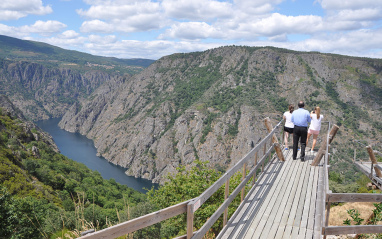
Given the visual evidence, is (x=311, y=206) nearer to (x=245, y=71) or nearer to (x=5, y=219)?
(x=5, y=219)

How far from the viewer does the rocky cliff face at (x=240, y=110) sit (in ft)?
419

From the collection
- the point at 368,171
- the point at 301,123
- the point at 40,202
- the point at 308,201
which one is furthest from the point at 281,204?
the point at 40,202

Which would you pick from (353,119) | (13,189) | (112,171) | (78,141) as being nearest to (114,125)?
(78,141)

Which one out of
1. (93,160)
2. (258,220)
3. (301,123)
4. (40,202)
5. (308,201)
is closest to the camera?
(258,220)

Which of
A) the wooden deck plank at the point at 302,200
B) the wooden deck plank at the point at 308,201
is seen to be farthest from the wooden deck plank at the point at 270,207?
the wooden deck plank at the point at 308,201

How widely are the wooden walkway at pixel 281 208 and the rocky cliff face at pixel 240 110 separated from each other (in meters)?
116

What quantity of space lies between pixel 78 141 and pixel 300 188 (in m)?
206

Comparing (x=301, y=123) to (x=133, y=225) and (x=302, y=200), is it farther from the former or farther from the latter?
(x=133, y=225)

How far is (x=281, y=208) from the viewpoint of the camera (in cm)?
632

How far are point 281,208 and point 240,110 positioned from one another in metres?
137

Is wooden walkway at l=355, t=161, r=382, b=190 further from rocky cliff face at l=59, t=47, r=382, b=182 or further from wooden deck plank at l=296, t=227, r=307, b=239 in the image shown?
rocky cliff face at l=59, t=47, r=382, b=182

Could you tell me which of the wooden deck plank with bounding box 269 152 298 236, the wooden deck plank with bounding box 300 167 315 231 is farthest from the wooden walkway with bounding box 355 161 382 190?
the wooden deck plank with bounding box 269 152 298 236

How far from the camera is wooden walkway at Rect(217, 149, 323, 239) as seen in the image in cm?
520

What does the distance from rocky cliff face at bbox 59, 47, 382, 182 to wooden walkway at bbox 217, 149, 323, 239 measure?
381 feet
